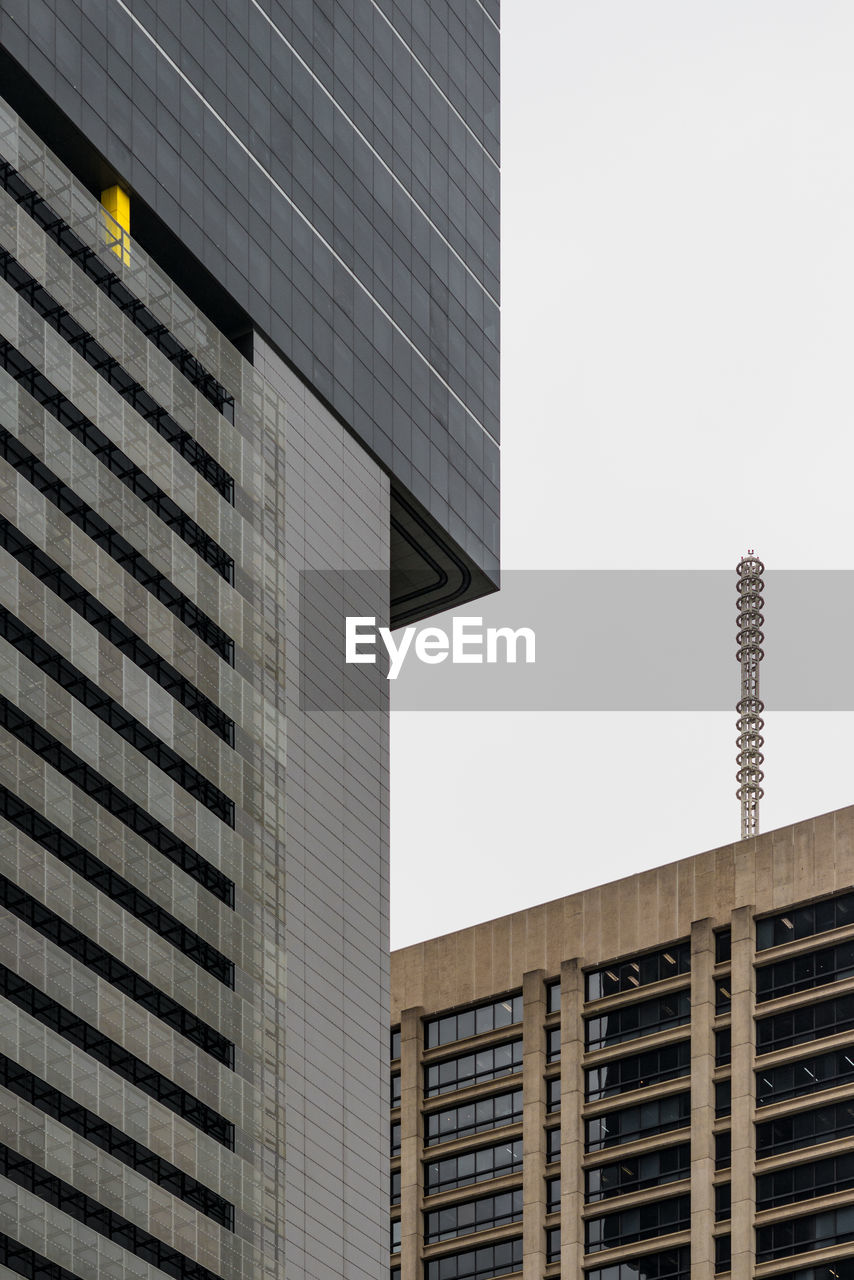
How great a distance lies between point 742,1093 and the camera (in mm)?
155625

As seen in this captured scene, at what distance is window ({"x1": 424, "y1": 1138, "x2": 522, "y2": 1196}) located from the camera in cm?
16475

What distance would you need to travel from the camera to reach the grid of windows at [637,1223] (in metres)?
156

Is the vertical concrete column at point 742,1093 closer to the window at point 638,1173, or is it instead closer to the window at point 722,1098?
the window at point 722,1098

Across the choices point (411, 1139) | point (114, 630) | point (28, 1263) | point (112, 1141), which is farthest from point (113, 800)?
point (411, 1139)

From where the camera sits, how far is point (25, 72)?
118 meters

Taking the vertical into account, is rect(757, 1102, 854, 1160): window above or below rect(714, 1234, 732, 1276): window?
above

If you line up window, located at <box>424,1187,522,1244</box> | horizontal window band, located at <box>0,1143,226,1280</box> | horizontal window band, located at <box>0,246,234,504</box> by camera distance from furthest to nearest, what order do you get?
window, located at <box>424,1187,522,1244</box> < horizontal window band, located at <box>0,246,234,504</box> < horizontal window band, located at <box>0,1143,226,1280</box>

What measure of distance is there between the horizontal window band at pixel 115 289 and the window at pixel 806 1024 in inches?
1875

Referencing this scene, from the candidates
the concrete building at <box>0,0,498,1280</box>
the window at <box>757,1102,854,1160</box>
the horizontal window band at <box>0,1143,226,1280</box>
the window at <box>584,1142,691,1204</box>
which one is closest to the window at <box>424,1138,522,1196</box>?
the window at <box>584,1142,691,1204</box>

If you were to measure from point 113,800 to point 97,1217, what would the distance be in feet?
53.0

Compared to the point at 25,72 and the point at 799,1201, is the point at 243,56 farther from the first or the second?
the point at 799,1201

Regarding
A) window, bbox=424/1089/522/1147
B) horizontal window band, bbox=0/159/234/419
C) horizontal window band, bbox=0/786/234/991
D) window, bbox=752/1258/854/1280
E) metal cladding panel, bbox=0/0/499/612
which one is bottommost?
window, bbox=752/1258/854/1280

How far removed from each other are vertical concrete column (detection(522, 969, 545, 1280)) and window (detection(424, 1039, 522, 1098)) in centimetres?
163

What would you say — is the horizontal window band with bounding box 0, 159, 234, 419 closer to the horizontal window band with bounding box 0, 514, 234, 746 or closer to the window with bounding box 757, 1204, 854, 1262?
the horizontal window band with bounding box 0, 514, 234, 746
